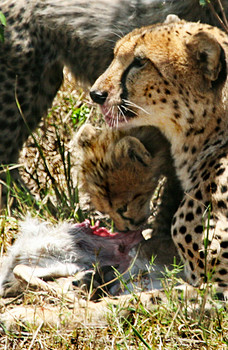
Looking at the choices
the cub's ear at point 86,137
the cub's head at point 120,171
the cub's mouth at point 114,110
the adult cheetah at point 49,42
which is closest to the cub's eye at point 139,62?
the cub's mouth at point 114,110

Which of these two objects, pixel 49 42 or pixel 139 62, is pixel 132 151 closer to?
pixel 139 62

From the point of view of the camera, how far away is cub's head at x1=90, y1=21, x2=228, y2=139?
369 cm

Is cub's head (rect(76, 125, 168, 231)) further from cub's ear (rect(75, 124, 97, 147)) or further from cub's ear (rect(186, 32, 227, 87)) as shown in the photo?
cub's ear (rect(186, 32, 227, 87))

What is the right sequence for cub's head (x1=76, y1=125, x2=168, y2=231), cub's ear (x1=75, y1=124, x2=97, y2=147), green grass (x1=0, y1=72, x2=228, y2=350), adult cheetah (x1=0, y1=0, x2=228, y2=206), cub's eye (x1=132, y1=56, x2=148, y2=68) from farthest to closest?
adult cheetah (x1=0, y1=0, x2=228, y2=206) → cub's ear (x1=75, y1=124, x2=97, y2=147) → cub's head (x1=76, y1=125, x2=168, y2=231) → cub's eye (x1=132, y1=56, x2=148, y2=68) → green grass (x1=0, y1=72, x2=228, y2=350)

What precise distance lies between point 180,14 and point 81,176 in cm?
→ 143

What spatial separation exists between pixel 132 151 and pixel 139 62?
47cm

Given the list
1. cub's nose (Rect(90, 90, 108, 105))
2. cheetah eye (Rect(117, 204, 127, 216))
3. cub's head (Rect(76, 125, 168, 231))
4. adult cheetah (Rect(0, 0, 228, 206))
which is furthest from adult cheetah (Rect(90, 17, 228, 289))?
adult cheetah (Rect(0, 0, 228, 206))

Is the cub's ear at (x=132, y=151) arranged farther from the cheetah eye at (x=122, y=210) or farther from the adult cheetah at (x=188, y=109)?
the cheetah eye at (x=122, y=210)

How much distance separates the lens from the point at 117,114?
3.89 m

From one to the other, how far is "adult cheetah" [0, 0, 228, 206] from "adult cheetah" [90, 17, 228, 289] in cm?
97

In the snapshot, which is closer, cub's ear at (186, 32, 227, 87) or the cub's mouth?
cub's ear at (186, 32, 227, 87)

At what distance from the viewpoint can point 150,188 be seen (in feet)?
13.5

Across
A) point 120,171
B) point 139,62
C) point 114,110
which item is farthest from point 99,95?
point 120,171

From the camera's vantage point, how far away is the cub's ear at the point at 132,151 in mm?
3920
